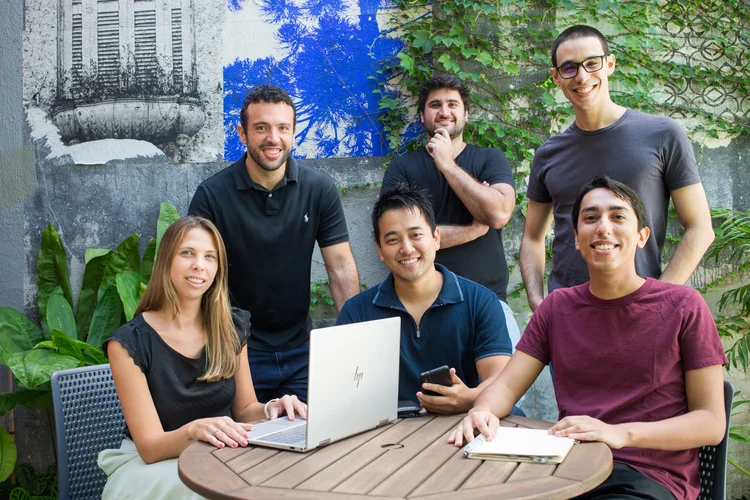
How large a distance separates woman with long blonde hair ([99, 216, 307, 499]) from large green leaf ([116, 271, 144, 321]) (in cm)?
138

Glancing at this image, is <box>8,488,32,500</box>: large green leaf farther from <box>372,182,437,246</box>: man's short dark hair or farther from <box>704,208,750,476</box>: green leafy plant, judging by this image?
<box>704,208,750,476</box>: green leafy plant

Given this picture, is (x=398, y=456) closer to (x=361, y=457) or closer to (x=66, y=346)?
(x=361, y=457)

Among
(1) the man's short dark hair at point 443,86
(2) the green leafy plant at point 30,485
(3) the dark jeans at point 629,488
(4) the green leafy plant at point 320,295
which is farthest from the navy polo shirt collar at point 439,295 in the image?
(2) the green leafy plant at point 30,485

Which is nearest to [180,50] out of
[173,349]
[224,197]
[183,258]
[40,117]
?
[40,117]

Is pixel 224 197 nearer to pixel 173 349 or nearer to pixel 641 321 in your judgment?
pixel 173 349

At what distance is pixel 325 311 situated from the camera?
441cm

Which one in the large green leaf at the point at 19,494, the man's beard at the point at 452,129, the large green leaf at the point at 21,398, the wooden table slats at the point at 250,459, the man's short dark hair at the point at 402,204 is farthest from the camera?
the large green leaf at the point at 19,494

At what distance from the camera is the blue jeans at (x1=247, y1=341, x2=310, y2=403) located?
335 centimetres

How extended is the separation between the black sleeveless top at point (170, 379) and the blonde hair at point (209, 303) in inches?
1.7

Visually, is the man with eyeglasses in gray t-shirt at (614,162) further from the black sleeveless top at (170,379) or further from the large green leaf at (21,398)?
the large green leaf at (21,398)

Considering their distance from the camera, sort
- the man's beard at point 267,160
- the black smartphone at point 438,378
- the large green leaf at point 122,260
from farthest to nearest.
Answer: the large green leaf at point 122,260, the man's beard at point 267,160, the black smartphone at point 438,378

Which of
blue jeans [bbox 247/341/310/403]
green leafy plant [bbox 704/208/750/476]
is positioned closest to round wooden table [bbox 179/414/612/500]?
blue jeans [bbox 247/341/310/403]

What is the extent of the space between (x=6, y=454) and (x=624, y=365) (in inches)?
135

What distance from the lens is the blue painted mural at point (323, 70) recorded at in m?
4.41
